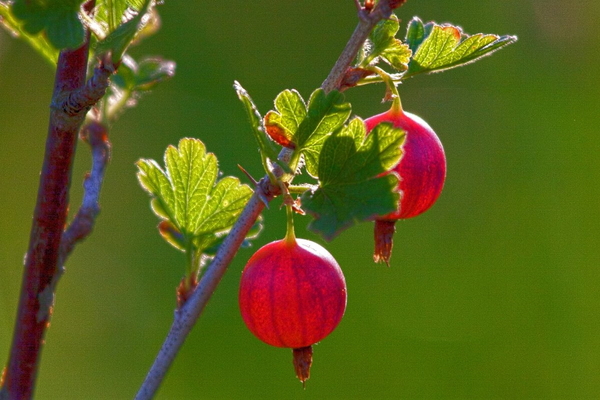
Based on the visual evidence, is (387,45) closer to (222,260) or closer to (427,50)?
(427,50)

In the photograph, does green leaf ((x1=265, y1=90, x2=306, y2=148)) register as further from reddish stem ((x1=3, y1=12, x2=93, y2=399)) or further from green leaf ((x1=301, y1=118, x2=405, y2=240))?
reddish stem ((x1=3, y1=12, x2=93, y2=399))

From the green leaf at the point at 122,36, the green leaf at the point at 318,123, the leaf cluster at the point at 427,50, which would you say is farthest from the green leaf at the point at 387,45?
the green leaf at the point at 122,36

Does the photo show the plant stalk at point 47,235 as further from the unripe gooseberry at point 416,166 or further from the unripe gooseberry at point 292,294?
the unripe gooseberry at point 416,166

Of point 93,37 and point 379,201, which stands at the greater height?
point 93,37

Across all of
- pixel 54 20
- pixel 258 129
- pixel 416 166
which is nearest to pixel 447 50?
pixel 416 166

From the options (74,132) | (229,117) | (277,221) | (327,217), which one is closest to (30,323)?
(74,132)

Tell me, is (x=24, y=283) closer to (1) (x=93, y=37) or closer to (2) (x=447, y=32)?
(1) (x=93, y=37)
